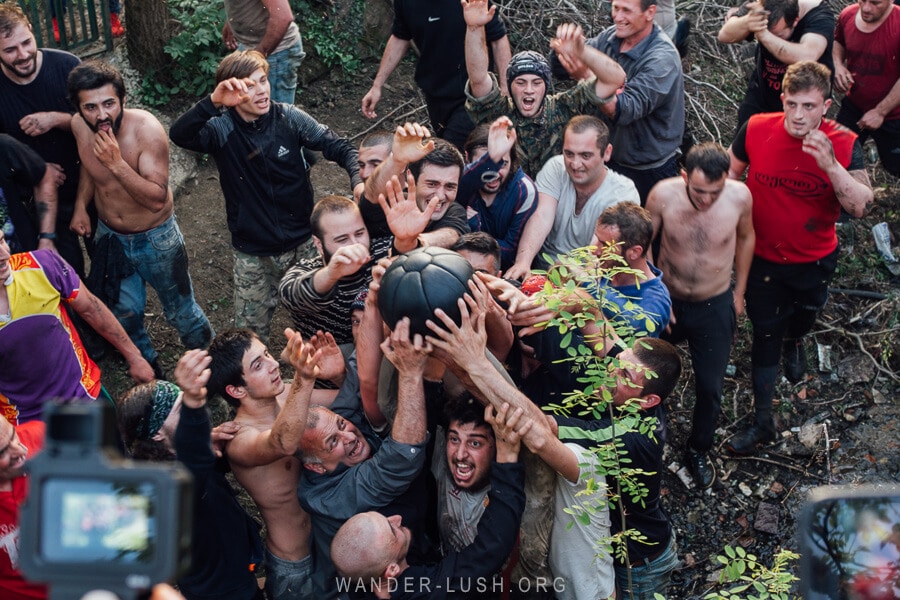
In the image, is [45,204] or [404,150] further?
[45,204]

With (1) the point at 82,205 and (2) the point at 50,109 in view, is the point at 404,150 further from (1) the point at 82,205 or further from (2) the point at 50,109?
(2) the point at 50,109

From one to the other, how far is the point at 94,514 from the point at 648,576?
11.5 feet

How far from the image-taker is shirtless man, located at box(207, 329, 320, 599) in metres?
4.26

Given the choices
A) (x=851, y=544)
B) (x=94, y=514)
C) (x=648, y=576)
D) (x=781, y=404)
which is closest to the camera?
(x=94, y=514)

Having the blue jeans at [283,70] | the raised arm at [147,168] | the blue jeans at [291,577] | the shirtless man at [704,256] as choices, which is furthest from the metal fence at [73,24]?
the blue jeans at [291,577]

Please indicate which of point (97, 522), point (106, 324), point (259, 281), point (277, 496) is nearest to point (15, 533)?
point (277, 496)

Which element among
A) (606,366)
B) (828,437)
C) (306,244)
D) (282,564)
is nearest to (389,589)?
(282,564)

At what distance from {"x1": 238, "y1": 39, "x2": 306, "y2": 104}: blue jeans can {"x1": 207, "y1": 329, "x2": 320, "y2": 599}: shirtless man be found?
3.18 meters

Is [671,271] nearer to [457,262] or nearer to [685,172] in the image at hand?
[685,172]

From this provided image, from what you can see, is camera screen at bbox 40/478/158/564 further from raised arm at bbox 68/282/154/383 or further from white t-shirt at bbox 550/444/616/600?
raised arm at bbox 68/282/154/383

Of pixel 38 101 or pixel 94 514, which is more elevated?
pixel 94 514

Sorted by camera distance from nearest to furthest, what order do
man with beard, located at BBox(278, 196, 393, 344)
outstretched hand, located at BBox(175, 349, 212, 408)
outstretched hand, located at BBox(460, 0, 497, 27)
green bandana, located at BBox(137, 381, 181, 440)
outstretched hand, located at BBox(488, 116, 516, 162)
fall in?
outstretched hand, located at BBox(175, 349, 212, 408)
green bandana, located at BBox(137, 381, 181, 440)
man with beard, located at BBox(278, 196, 393, 344)
outstretched hand, located at BBox(488, 116, 516, 162)
outstretched hand, located at BBox(460, 0, 497, 27)

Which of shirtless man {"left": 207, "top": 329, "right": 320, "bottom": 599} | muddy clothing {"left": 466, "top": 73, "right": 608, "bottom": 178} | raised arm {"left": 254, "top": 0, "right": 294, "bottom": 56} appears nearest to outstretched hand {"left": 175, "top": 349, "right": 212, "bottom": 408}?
shirtless man {"left": 207, "top": 329, "right": 320, "bottom": 599}

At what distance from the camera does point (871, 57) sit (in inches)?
275
